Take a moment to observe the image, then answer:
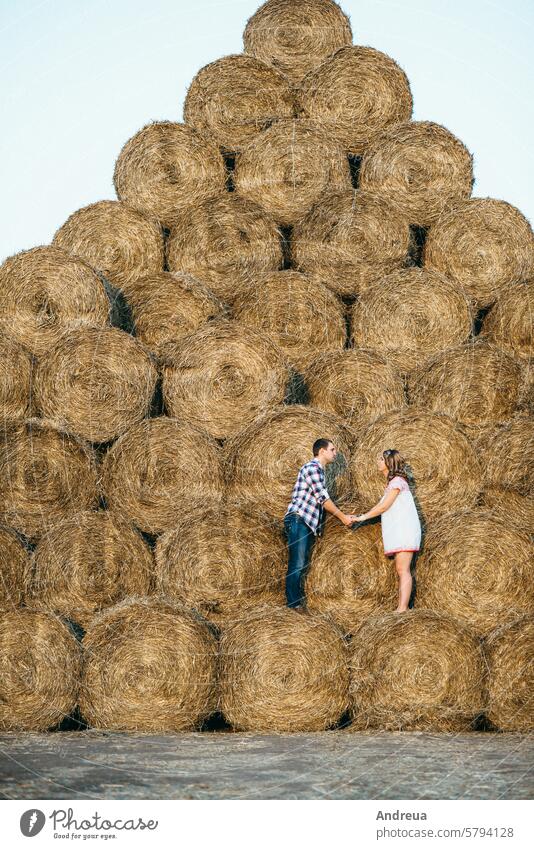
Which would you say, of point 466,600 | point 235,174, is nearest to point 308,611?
point 466,600

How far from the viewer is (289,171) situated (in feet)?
28.5

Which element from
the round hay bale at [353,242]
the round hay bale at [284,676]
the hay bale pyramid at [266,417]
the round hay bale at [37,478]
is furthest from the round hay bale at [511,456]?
the round hay bale at [37,478]

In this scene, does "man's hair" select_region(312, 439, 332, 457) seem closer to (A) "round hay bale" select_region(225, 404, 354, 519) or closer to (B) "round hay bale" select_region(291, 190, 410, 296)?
(A) "round hay bale" select_region(225, 404, 354, 519)

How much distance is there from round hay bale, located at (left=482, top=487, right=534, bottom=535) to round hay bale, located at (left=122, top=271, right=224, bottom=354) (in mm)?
2458

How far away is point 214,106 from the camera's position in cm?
923

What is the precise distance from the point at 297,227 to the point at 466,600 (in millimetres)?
3461

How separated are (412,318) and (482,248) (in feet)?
3.08

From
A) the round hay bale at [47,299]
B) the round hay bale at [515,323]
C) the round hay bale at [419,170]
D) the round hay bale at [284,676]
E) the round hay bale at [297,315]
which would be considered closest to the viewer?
the round hay bale at [284,676]

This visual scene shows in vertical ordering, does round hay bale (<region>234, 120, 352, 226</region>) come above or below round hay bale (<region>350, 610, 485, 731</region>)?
above

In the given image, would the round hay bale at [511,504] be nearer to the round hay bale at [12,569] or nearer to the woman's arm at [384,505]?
the woman's arm at [384,505]

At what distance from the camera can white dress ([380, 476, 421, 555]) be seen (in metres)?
6.34

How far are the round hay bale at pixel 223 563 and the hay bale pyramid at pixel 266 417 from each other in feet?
0.05

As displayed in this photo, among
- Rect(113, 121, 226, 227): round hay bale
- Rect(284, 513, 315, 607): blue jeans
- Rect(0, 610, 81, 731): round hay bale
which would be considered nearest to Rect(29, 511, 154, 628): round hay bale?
Rect(0, 610, 81, 731): round hay bale

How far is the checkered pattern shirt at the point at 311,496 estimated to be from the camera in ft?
21.5
